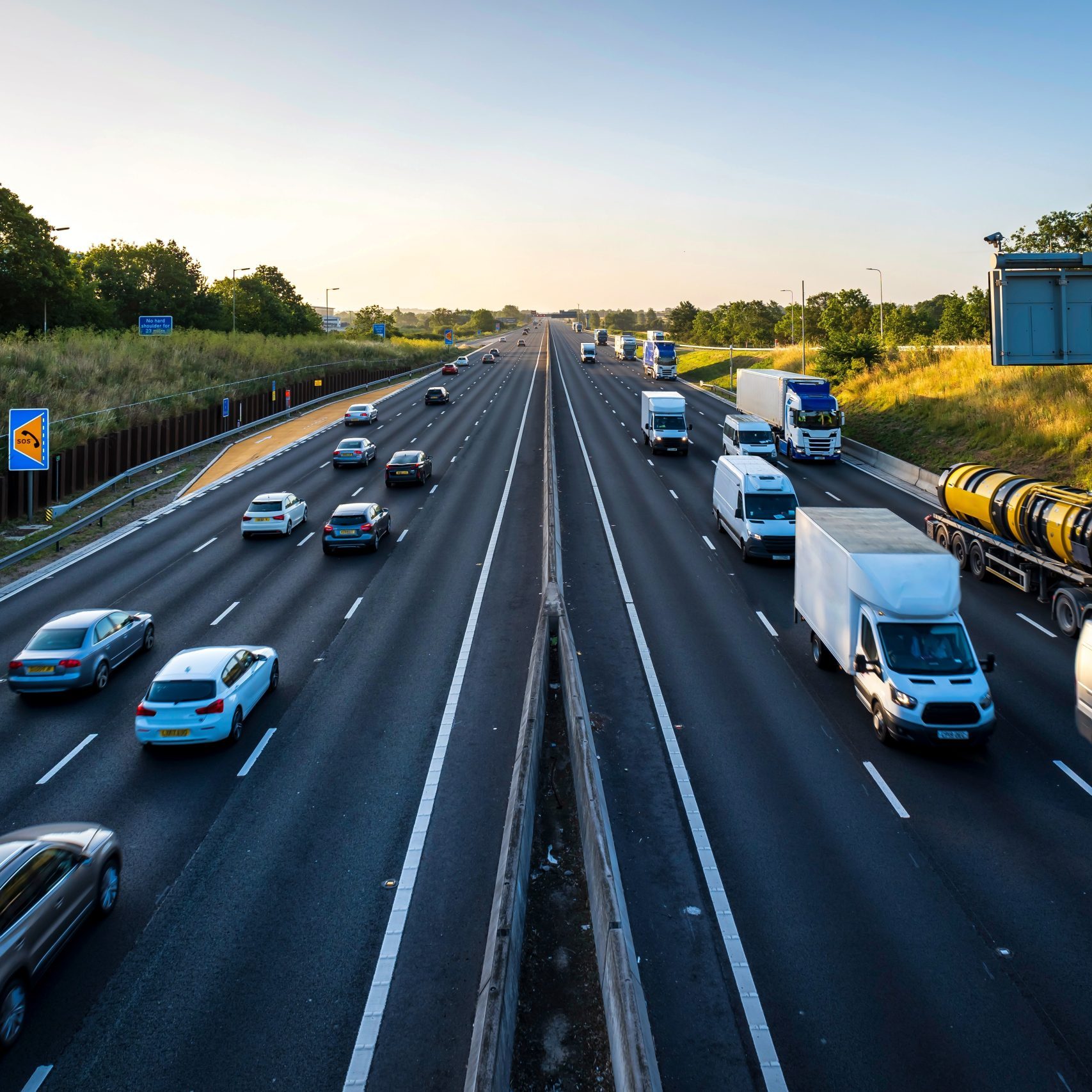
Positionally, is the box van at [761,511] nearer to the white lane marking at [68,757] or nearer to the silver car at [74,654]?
the silver car at [74,654]

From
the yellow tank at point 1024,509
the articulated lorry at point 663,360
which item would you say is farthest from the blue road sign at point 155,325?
the yellow tank at point 1024,509

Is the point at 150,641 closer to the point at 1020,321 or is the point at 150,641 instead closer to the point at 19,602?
the point at 19,602

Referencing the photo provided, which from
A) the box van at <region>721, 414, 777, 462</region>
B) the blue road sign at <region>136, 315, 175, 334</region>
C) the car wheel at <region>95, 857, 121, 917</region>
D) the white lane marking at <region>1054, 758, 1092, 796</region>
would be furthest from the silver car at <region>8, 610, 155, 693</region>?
the blue road sign at <region>136, 315, 175, 334</region>

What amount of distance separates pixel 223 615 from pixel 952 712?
17.9 metres

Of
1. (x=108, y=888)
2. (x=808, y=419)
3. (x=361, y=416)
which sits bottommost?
(x=108, y=888)

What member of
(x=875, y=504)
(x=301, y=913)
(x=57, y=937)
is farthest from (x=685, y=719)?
(x=875, y=504)

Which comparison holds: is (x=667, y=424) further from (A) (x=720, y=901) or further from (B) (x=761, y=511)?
(A) (x=720, y=901)

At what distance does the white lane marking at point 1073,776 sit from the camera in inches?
527

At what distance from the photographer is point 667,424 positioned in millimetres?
46094

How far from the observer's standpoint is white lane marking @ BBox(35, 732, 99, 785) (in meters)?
14.1

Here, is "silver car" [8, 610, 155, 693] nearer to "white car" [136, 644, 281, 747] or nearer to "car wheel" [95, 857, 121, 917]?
"white car" [136, 644, 281, 747]

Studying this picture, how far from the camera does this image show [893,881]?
36.5 ft

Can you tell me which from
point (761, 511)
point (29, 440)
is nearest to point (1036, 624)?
point (761, 511)

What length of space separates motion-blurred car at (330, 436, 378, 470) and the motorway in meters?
18.9
